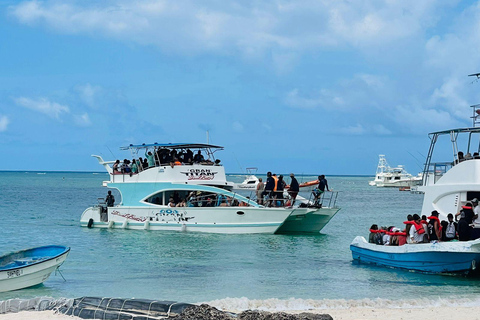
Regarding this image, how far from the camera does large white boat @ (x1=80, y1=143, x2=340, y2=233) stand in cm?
2683

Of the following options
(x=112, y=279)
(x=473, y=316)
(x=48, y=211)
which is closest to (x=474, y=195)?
(x=473, y=316)

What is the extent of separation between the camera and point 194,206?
93.0ft

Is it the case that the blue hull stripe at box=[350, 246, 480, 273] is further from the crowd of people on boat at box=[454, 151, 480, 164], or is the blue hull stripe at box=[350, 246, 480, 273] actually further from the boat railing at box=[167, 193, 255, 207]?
the boat railing at box=[167, 193, 255, 207]

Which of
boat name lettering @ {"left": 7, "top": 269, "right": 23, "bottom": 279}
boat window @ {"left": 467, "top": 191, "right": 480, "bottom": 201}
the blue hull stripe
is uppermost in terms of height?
boat window @ {"left": 467, "top": 191, "right": 480, "bottom": 201}

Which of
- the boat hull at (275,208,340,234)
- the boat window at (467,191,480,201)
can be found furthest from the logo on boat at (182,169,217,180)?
the boat window at (467,191,480,201)

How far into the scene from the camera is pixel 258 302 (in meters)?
13.7

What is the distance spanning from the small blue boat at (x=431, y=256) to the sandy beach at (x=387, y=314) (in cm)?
370

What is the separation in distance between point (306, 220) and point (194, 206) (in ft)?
15.6

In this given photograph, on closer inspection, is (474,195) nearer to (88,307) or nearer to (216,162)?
(88,307)

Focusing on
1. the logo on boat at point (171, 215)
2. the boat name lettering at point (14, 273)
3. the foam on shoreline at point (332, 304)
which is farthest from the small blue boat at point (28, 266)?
the logo on boat at point (171, 215)

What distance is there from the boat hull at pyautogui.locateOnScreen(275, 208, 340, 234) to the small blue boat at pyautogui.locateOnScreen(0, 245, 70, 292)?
12.2 metres

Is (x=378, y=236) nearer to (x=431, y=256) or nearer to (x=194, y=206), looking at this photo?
(x=431, y=256)

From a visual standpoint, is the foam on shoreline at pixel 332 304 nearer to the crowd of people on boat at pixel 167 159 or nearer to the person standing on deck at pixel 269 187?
the person standing on deck at pixel 269 187

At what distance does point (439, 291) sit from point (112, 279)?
27.2 feet
